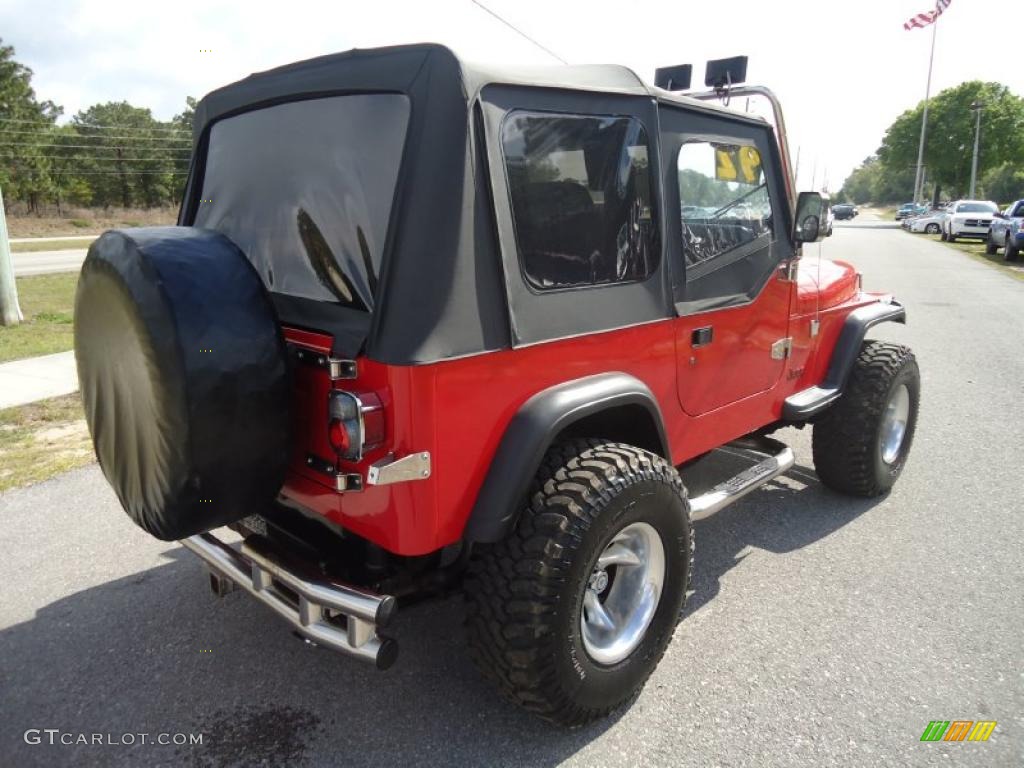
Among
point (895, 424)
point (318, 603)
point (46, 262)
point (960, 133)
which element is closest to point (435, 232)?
point (318, 603)

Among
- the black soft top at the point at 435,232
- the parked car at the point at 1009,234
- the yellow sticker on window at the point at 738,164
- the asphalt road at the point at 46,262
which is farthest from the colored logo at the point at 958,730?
the parked car at the point at 1009,234

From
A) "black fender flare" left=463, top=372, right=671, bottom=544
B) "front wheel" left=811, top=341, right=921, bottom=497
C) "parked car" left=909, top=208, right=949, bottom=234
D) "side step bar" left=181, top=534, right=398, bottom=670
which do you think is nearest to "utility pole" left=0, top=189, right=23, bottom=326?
"side step bar" left=181, top=534, right=398, bottom=670

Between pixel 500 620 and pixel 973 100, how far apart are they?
7155 cm

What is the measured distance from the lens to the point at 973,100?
58312mm

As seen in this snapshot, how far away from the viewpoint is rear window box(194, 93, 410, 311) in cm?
220

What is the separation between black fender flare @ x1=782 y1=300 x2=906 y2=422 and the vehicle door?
24 centimetres

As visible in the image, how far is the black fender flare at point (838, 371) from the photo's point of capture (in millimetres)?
3788

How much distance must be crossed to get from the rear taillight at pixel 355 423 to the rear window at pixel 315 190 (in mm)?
311

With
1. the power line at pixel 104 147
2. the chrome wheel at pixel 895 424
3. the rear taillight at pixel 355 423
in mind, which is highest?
the power line at pixel 104 147

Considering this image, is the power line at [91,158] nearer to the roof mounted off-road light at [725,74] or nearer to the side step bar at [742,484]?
the roof mounted off-road light at [725,74]

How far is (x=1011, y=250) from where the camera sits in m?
20.0

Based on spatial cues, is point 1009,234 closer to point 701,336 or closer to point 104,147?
point 701,336

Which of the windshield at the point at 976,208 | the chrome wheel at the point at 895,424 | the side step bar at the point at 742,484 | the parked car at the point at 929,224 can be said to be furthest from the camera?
the parked car at the point at 929,224

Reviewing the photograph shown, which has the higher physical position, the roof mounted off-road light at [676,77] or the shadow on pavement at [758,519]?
the roof mounted off-road light at [676,77]
